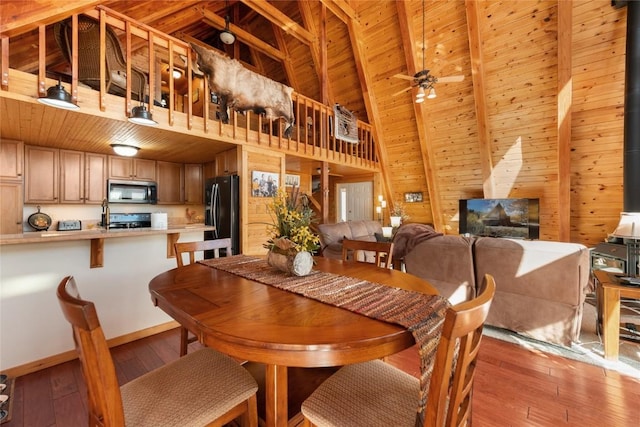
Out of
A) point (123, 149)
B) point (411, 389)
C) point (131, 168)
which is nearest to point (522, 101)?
point (411, 389)

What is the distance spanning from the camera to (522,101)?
4.72 m

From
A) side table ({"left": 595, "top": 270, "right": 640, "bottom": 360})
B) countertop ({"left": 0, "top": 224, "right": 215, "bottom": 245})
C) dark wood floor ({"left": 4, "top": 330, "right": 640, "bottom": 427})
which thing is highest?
countertop ({"left": 0, "top": 224, "right": 215, "bottom": 245})

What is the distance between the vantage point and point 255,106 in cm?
378

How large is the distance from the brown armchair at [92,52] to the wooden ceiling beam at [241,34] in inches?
128

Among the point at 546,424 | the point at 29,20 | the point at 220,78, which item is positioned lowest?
the point at 546,424

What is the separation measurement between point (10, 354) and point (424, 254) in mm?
3611

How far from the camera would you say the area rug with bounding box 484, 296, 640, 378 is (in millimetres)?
2135

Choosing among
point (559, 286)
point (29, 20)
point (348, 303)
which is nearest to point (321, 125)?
point (29, 20)

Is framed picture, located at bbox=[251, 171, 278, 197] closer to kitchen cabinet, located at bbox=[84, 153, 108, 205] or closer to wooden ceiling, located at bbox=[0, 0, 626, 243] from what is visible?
wooden ceiling, located at bbox=[0, 0, 626, 243]

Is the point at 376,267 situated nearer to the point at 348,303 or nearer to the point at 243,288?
the point at 348,303

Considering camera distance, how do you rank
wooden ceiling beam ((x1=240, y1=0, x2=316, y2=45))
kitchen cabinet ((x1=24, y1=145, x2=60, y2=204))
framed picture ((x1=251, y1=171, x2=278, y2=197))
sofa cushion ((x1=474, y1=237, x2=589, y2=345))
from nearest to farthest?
sofa cushion ((x1=474, y1=237, x2=589, y2=345)) → kitchen cabinet ((x1=24, y1=145, x2=60, y2=204)) → framed picture ((x1=251, y1=171, x2=278, y2=197)) → wooden ceiling beam ((x1=240, y1=0, x2=316, y2=45))

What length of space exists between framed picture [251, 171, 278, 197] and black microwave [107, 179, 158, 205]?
2323mm

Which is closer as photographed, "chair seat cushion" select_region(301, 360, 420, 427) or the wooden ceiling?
"chair seat cushion" select_region(301, 360, 420, 427)

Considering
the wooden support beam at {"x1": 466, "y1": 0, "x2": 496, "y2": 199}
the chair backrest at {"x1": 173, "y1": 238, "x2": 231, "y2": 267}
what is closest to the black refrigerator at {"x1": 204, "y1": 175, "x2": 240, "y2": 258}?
the chair backrest at {"x1": 173, "y1": 238, "x2": 231, "y2": 267}
